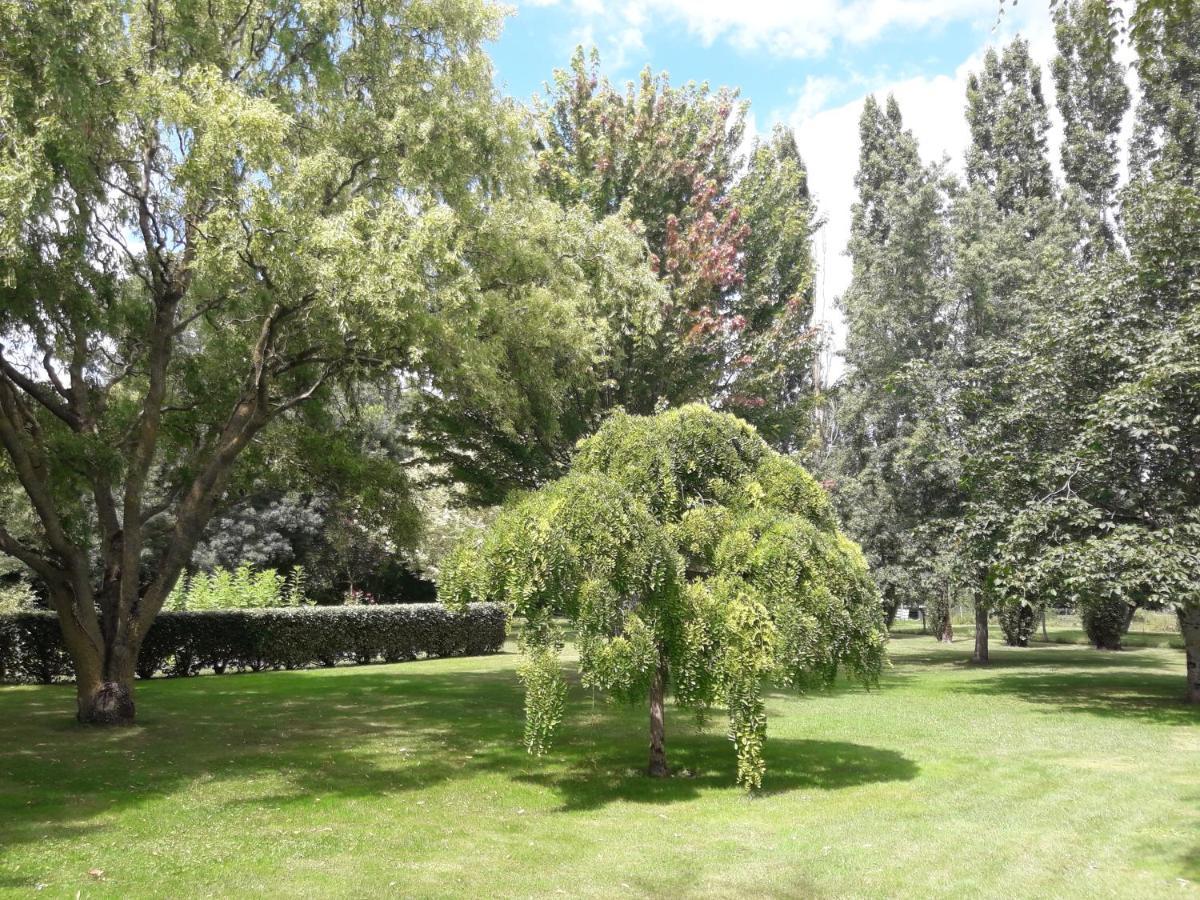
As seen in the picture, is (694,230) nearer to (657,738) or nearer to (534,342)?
(534,342)

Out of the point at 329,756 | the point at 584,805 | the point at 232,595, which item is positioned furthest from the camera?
the point at 232,595

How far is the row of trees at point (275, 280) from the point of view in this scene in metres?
9.87

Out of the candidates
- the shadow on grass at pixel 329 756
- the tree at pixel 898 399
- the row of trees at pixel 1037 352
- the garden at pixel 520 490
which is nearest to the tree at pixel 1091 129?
the row of trees at pixel 1037 352

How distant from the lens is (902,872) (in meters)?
6.14

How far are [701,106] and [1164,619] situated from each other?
3609cm

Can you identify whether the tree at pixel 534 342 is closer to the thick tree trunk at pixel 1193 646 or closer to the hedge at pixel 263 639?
the hedge at pixel 263 639

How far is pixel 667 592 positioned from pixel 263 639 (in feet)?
47.1

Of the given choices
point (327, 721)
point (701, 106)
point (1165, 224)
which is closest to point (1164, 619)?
point (1165, 224)

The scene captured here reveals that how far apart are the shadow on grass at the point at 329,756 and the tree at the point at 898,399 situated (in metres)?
12.2

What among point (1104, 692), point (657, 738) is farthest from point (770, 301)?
point (657, 738)

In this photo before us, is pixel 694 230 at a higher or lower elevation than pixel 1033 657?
higher

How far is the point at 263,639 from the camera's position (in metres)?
19.6

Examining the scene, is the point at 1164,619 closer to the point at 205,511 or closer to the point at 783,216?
the point at 783,216

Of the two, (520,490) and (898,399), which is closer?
(520,490)
